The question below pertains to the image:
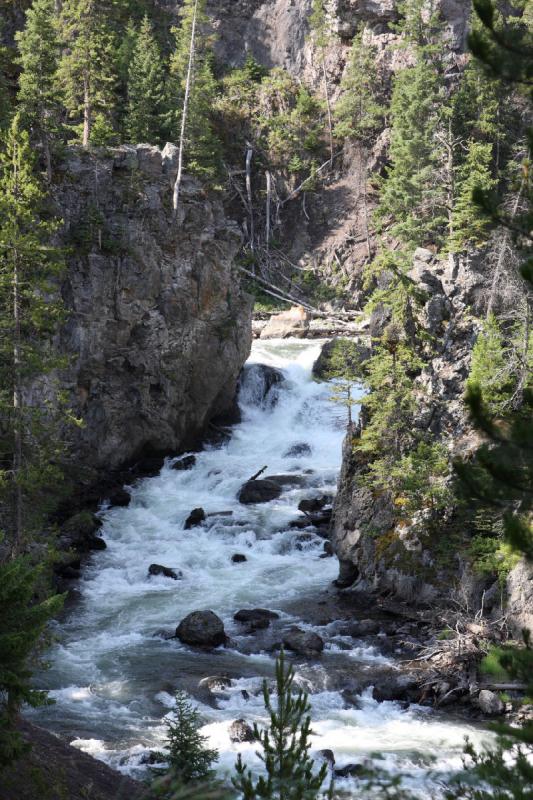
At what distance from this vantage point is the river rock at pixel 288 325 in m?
42.4

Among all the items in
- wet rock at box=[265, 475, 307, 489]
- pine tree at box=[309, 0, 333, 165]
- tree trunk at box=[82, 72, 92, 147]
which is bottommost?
wet rock at box=[265, 475, 307, 489]

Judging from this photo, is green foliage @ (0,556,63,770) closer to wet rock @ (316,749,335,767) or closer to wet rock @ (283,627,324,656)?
wet rock @ (316,749,335,767)

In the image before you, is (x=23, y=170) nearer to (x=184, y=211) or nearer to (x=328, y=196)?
(x=184, y=211)

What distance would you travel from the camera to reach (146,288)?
29844 mm

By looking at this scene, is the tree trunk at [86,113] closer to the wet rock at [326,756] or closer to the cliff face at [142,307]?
the cliff face at [142,307]

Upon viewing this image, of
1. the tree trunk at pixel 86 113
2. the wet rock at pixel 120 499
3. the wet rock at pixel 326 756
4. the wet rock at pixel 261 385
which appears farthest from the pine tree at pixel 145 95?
the wet rock at pixel 326 756

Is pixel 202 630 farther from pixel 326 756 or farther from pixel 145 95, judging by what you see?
pixel 145 95

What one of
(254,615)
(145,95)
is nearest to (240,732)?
(254,615)

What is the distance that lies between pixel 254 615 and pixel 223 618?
2.94ft

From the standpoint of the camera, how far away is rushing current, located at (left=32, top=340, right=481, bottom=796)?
43.7 feet

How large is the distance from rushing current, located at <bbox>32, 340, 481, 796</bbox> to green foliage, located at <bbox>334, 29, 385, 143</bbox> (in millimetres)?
27650

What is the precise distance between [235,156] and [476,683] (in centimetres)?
4771

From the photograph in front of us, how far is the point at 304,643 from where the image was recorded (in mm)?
17219

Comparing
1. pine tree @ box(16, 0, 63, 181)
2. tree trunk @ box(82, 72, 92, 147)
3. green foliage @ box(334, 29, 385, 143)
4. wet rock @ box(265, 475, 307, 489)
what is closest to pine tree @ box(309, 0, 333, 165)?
green foliage @ box(334, 29, 385, 143)
